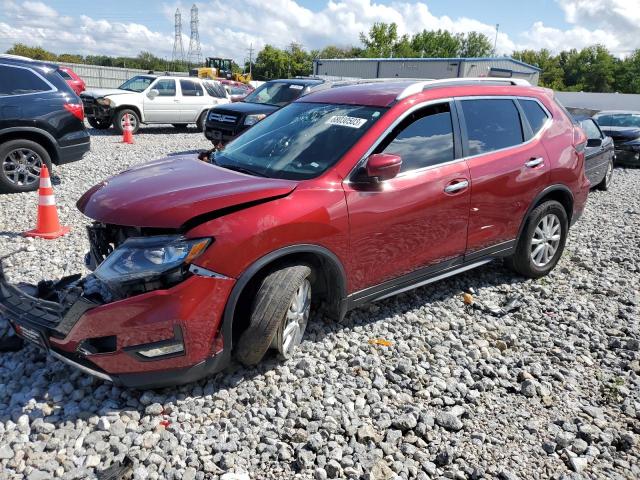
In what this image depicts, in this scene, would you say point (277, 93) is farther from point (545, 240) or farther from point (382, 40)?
point (382, 40)

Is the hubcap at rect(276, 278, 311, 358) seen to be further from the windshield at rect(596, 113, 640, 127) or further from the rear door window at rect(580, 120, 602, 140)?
the windshield at rect(596, 113, 640, 127)

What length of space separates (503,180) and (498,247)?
0.61 meters

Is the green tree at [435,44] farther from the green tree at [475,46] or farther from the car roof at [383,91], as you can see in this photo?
the car roof at [383,91]

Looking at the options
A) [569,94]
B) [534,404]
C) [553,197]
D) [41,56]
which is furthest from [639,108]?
[41,56]

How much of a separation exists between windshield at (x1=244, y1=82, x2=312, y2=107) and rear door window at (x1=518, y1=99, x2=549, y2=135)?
8.82m

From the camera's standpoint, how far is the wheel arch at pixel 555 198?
4.81 meters

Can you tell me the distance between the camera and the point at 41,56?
54312 mm

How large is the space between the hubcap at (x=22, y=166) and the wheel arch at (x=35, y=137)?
0.64 feet

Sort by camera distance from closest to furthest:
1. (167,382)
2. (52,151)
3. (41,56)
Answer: (167,382), (52,151), (41,56)

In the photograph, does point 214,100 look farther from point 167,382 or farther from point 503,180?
point 167,382

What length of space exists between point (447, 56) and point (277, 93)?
249 ft

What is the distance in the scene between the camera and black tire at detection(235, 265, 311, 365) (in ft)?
10.3

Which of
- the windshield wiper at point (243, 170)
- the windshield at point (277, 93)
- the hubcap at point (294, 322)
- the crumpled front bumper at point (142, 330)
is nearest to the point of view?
the crumpled front bumper at point (142, 330)

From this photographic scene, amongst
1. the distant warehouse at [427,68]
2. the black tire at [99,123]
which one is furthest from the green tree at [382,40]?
the black tire at [99,123]
